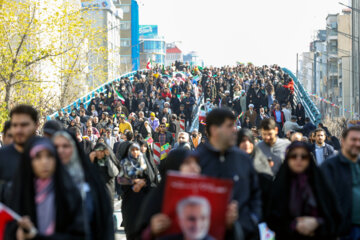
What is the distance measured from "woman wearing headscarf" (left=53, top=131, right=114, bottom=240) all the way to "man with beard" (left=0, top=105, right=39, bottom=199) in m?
0.67

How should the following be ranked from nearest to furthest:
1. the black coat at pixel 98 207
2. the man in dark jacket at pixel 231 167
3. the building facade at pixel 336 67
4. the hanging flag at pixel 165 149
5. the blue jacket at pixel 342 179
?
the man in dark jacket at pixel 231 167, the black coat at pixel 98 207, the blue jacket at pixel 342 179, the hanging flag at pixel 165 149, the building facade at pixel 336 67

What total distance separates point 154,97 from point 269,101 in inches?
220

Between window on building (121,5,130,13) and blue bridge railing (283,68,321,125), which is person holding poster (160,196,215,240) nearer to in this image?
blue bridge railing (283,68,321,125)

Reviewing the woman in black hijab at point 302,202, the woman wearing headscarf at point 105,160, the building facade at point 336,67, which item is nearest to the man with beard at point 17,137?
the woman in black hijab at point 302,202

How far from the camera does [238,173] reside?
5.82 metres

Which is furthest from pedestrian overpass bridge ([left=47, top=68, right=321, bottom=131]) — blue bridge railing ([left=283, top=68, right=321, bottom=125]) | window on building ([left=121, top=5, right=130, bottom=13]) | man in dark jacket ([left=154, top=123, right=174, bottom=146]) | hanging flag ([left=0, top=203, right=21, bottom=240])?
window on building ([left=121, top=5, right=130, bottom=13])

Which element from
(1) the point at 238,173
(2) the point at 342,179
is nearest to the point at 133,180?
(2) the point at 342,179

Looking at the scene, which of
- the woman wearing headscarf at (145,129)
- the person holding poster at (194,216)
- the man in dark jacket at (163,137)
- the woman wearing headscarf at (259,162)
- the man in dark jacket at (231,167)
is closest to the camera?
the person holding poster at (194,216)

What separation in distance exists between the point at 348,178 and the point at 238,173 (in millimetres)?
1684

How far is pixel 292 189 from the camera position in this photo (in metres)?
6.50

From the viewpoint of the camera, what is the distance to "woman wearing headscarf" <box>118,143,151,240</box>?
39.6ft

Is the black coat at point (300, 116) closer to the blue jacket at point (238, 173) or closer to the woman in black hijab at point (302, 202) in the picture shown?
Result: the woman in black hijab at point (302, 202)

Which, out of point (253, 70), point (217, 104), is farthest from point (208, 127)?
point (253, 70)

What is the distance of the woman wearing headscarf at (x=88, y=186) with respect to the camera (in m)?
5.82
